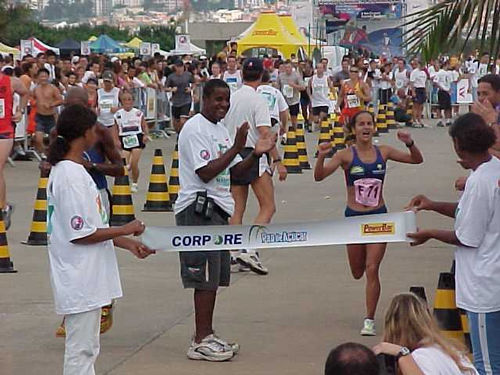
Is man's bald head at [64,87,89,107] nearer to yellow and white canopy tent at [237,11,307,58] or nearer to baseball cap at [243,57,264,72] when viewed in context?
baseball cap at [243,57,264,72]

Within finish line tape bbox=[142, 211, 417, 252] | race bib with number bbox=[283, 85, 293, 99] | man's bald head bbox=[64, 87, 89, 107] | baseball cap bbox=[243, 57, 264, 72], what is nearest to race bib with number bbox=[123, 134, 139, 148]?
baseball cap bbox=[243, 57, 264, 72]

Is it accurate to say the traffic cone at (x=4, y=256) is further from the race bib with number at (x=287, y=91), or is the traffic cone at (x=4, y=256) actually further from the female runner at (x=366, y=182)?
the race bib with number at (x=287, y=91)

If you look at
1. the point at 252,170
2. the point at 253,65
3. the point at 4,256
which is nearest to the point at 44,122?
the point at 4,256

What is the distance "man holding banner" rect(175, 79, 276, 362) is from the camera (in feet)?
25.4

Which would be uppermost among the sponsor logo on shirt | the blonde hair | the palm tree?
the palm tree

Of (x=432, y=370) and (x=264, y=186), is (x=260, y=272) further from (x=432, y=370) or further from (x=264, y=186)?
(x=432, y=370)

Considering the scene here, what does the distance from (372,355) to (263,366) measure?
3.86 m

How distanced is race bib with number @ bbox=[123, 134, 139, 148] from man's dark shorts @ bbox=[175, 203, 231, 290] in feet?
29.6

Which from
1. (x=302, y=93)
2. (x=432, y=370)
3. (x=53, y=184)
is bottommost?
(x=302, y=93)

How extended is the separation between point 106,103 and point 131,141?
4060 millimetres

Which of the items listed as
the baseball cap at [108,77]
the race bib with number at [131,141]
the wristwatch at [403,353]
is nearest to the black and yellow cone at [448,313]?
the wristwatch at [403,353]

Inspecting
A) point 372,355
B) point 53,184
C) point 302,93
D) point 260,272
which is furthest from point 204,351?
point 302,93

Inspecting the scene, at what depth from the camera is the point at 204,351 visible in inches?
315

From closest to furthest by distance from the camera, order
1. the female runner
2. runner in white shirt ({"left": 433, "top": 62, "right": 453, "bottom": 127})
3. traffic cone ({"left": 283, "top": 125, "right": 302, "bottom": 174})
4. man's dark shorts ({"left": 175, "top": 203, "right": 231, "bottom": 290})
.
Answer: man's dark shorts ({"left": 175, "top": 203, "right": 231, "bottom": 290})
the female runner
traffic cone ({"left": 283, "top": 125, "right": 302, "bottom": 174})
runner in white shirt ({"left": 433, "top": 62, "right": 453, "bottom": 127})
